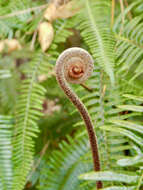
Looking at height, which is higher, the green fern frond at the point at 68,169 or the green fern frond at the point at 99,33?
the green fern frond at the point at 99,33

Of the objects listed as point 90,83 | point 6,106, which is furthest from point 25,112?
point 6,106

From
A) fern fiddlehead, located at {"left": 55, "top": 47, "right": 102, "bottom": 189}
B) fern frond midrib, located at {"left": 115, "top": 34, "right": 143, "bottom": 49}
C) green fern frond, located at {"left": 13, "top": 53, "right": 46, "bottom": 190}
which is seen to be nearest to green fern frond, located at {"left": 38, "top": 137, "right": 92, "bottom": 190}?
green fern frond, located at {"left": 13, "top": 53, "right": 46, "bottom": 190}

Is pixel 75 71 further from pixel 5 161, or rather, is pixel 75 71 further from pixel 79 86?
pixel 5 161

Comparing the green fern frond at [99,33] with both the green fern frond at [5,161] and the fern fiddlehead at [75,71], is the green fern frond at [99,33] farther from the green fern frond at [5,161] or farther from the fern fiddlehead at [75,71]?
the green fern frond at [5,161]

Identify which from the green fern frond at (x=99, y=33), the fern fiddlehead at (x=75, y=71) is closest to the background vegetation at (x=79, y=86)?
the green fern frond at (x=99, y=33)

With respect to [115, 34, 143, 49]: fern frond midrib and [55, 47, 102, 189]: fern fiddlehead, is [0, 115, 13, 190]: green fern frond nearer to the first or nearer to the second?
[55, 47, 102, 189]: fern fiddlehead

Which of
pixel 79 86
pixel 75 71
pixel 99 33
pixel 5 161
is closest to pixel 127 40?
pixel 99 33
